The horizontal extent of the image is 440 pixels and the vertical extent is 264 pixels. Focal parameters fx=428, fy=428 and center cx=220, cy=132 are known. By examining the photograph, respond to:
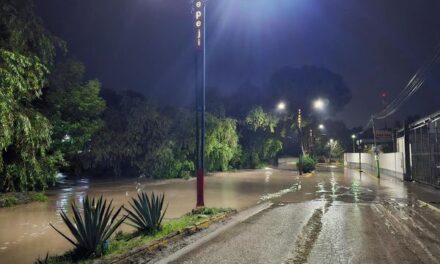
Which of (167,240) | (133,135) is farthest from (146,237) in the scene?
(133,135)

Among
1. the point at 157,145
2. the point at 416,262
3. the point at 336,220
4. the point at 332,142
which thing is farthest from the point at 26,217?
the point at 332,142

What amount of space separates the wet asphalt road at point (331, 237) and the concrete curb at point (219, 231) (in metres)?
0.18

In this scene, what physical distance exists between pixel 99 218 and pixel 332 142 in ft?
343

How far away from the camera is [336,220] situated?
1260cm

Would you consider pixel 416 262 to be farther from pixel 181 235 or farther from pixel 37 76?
pixel 37 76

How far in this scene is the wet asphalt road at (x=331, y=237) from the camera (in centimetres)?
807

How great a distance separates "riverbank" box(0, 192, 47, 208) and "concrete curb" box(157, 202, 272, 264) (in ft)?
30.9

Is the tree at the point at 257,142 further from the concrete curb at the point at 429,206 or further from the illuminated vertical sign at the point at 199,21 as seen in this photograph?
the illuminated vertical sign at the point at 199,21

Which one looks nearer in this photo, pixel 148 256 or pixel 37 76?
pixel 148 256

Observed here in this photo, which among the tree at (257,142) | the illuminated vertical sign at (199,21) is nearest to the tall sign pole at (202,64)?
the illuminated vertical sign at (199,21)

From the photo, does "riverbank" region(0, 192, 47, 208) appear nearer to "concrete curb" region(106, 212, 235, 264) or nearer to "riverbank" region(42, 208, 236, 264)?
"riverbank" region(42, 208, 236, 264)

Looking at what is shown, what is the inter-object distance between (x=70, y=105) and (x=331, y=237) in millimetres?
18375

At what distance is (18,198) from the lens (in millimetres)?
17766

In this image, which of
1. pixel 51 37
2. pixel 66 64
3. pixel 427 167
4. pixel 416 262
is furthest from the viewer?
pixel 427 167
